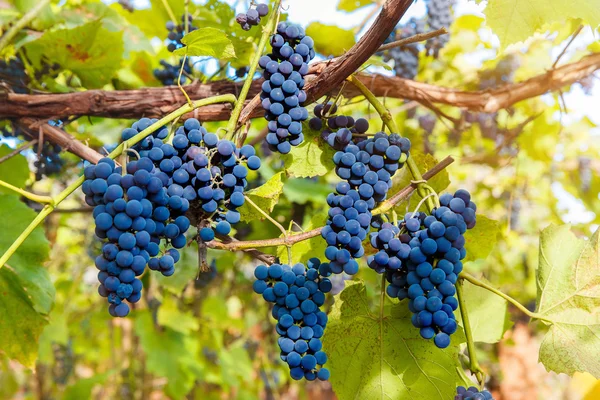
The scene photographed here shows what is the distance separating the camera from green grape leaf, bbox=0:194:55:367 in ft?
4.63

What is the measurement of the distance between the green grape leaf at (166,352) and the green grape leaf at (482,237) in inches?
71.5

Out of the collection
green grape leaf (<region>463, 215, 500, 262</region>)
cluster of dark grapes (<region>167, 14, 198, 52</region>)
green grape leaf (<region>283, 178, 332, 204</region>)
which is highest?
cluster of dark grapes (<region>167, 14, 198, 52</region>)

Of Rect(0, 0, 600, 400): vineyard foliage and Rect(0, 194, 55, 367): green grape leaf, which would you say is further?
Rect(0, 194, 55, 367): green grape leaf

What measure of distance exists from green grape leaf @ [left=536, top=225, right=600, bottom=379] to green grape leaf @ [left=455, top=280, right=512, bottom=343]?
0.25m

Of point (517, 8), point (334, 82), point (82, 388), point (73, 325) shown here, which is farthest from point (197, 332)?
point (517, 8)

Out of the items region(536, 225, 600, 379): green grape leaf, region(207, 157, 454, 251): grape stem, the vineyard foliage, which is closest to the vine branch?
the vineyard foliage

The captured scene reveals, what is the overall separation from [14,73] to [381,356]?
1.42 meters

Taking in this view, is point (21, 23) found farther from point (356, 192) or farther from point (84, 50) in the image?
point (356, 192)

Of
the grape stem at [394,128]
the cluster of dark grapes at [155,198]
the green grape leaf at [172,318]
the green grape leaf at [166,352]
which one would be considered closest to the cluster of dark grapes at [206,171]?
the cluster of dark grapes at [155,198]

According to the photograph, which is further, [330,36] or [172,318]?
[172,318]

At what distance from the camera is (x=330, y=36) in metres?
1.62

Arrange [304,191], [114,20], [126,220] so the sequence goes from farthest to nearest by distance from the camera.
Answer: [304,191]
[114,20]
[126,220]

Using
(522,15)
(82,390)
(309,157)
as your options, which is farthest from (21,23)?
(82,390)

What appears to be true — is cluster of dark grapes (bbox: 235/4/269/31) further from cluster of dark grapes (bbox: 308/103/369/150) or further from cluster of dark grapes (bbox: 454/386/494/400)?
cluster of dark grapes (bbox: 454/386/494/400)
